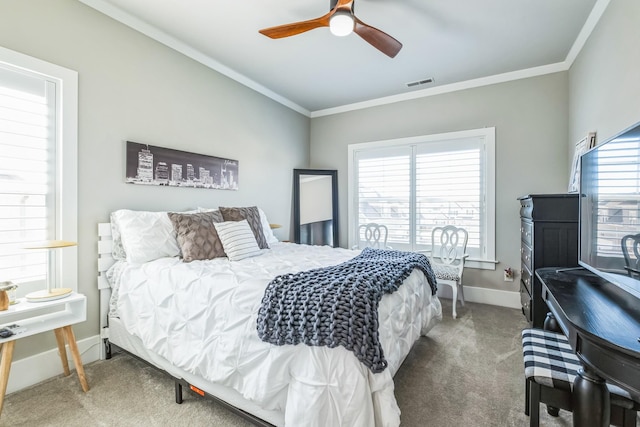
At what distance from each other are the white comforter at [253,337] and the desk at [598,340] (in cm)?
74

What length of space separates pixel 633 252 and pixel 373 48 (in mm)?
2701

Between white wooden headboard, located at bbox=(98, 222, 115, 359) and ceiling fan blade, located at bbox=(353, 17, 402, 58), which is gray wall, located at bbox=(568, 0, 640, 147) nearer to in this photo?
ceiling fan blade, located at bbox=(353, 17, 402, 58)

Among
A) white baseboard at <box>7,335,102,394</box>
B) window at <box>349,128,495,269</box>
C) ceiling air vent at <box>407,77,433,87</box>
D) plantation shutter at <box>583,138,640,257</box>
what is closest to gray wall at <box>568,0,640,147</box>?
plantation shutter at <box>583,138,640,257</box>

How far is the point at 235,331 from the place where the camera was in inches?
60.5

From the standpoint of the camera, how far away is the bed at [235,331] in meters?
1.28

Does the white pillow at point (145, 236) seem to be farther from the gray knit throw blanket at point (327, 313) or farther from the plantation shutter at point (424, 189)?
the plantation shutter at point (424, 189)

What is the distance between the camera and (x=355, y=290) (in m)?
1.43

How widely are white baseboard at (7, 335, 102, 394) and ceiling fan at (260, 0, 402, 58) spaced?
282 cm

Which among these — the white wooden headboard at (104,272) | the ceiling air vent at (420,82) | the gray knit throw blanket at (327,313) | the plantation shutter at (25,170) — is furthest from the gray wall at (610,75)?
the plantation shutter at (25,170)

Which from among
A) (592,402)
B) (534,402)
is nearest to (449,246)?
(534,402)

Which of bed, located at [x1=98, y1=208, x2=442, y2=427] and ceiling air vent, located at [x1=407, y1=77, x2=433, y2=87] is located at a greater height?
ceiling air vent, located at [x1=407, y1=77, x2=433, y2=87]

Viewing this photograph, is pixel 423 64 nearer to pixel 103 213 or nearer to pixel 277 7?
pixel 277 7

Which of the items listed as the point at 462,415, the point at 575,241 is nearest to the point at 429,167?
the point at 575,241

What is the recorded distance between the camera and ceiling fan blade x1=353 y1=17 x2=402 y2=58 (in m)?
2.18
